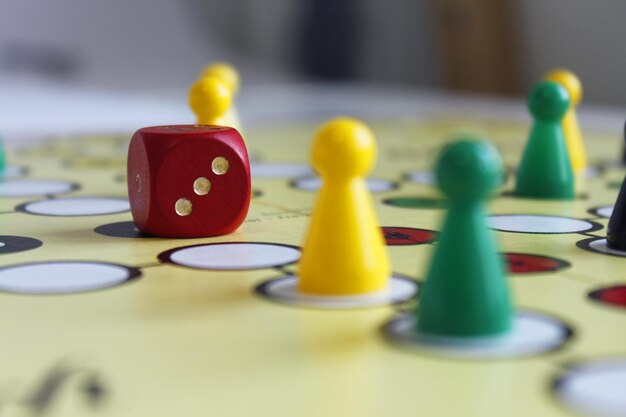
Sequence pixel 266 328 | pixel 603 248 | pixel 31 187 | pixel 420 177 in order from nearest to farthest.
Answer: pixel 266 328 < pixel 603 248 < pixel 31 187 < pixel 420 177

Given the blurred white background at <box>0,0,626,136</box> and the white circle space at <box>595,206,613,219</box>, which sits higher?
the blurred white background at <box>0,0,626,136</box>

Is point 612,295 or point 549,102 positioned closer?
point 612,295

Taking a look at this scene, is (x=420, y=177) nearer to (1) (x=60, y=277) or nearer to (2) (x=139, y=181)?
(2) (x=139, y=181)

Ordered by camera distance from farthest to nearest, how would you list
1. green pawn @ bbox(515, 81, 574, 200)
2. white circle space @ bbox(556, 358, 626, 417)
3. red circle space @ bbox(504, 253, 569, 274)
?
1. green pawn @ bbox(515, 81, 574, 200)
2. red circle space @ bbox(504, 253, 569, 274)
3. white circle space @ bbox(556, 358, 626, 417)

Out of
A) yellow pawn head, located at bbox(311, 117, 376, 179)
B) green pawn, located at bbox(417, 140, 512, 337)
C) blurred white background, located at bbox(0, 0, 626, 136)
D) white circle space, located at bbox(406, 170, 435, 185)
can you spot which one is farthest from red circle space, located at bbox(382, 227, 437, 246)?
blurred white background, located at bbox(0, 0, 626, 136)

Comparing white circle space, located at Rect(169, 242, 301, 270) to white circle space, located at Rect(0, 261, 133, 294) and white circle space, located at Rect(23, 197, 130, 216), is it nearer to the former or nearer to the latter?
white circle space, located at Rect(0, 261, 133, 294)

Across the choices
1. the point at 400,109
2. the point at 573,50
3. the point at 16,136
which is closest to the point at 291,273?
the point at 16,136

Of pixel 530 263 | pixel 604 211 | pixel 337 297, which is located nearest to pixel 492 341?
pixel 337 297
